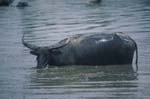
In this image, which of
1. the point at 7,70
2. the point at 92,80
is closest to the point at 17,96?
the point at 92,80

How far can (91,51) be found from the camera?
1401 cm

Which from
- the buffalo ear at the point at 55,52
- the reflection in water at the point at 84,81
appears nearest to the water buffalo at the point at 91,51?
the buffalo ear at the point at 55,52

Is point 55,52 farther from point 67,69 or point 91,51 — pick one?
point 91,51

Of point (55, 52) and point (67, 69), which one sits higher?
point (55, 52)

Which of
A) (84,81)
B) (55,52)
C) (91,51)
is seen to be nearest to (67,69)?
(55,52)

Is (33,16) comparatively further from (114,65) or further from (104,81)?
(104,81)

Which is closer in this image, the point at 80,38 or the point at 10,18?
the point at 80,38

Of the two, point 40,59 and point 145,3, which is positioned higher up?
point 40,59

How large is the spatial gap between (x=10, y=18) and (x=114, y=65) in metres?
13.5

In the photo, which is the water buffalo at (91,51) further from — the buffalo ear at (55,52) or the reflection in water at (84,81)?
the reflection in water at (84,81)

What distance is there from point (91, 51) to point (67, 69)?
691 mm

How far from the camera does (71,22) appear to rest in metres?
23.5

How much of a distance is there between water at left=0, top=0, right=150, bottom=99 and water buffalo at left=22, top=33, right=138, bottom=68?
0.86ft

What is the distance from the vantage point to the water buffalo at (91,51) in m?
13.8
